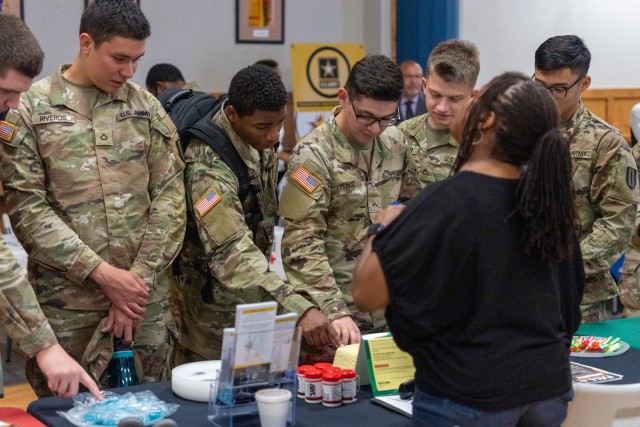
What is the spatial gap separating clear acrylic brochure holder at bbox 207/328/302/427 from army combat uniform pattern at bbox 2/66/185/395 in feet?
2.54

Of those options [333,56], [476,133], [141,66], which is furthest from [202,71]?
[476,133]

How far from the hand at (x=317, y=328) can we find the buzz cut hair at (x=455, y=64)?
3.41ft

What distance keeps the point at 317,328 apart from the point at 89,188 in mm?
780

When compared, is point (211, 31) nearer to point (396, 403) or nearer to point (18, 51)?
point (18, 51)

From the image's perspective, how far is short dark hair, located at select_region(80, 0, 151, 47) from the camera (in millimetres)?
2600

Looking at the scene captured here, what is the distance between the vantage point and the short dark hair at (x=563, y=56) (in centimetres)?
315

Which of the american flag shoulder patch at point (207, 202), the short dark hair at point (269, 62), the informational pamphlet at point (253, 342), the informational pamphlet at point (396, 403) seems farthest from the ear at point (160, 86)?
the informational pamphlet at point (253, 342)

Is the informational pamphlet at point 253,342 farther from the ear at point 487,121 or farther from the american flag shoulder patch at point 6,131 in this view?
the american flag shoulder patch at point 6,131

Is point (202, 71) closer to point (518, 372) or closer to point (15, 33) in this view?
point (15, 33)

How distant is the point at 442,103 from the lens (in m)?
3.13

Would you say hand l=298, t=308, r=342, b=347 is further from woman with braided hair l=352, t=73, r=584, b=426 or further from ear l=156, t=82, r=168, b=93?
ear l=156, t=82, r=168, b=93

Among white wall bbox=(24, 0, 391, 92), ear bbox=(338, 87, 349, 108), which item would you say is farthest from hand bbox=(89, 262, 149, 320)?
white wall bbox=(24, 0, 391, 92)

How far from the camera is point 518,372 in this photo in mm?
1651

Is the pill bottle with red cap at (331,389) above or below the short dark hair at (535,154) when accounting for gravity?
below
